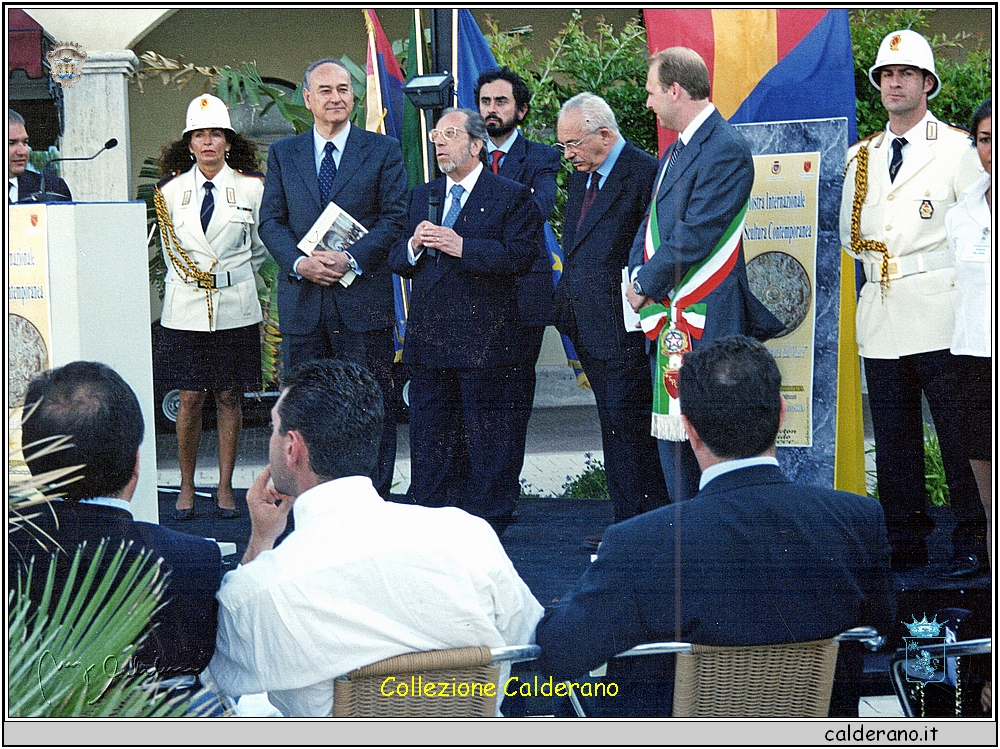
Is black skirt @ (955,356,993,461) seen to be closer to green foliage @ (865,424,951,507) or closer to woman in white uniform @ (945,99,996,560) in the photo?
woman in white uniform @ (945,99,996,560)

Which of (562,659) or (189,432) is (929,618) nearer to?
(562,659)

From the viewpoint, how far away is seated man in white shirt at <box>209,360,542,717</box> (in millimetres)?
2852

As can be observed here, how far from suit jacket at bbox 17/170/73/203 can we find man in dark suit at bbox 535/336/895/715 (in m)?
1.96

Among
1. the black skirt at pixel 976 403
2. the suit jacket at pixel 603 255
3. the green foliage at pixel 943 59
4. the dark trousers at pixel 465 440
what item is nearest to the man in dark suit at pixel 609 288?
the suit jacket at pixel 603 255

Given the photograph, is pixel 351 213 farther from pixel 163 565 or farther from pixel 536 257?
pixel 163 565

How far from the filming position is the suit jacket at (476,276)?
3771mm

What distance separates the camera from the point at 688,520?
3.06m

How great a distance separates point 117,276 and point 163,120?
0.50 meters

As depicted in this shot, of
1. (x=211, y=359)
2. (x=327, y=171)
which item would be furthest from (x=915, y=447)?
(x=211, y=359)

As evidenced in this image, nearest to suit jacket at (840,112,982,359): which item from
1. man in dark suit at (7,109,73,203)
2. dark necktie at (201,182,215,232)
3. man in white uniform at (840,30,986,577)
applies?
man in white uniform at (840,30,986,577)

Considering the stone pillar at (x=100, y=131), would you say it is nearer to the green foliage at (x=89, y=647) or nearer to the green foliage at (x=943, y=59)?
the green foliage at (x=89, y=647)

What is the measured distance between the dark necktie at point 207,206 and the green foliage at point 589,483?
1397 mm

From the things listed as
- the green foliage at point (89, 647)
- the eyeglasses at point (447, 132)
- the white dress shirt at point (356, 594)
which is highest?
the eyeglasses at point (447, 132)
